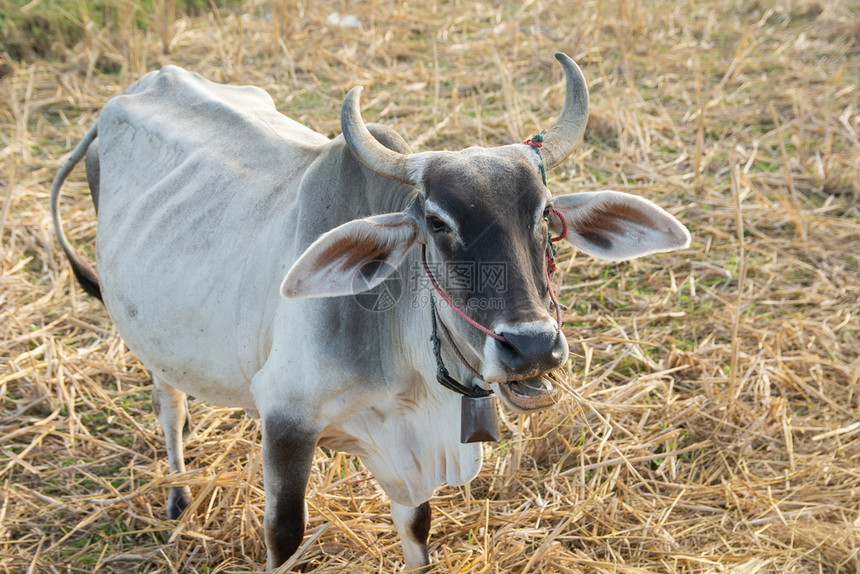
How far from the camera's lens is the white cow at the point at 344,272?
231cm

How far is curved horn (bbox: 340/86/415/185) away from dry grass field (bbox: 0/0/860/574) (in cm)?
98

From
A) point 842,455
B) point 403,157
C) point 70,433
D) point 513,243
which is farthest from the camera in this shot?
point 70,433

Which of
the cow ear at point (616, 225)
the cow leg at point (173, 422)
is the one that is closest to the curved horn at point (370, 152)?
the cow ear at point (616, 225)

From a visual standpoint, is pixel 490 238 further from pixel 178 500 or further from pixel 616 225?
pixel 178 500

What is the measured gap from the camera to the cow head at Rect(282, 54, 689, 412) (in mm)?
2195

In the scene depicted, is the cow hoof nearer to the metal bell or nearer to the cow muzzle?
the metal bell

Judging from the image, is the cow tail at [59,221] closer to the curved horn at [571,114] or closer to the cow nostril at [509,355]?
the curved horn at [571,114]

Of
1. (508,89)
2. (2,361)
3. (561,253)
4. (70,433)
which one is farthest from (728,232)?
(2,361)

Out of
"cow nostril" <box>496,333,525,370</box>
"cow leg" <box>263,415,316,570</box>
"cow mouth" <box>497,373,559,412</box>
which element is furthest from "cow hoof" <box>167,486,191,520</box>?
"cow nostril" <box>496,333,525,370</box>

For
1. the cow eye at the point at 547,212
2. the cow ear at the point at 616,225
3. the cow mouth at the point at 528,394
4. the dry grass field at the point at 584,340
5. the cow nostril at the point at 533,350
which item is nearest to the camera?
the cow nostril at the point at 533,350

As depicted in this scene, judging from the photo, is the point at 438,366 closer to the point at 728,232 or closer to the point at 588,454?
the point at 588,454

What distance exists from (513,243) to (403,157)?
475 mm

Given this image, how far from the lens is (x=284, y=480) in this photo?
2779mm

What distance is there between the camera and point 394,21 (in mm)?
8102
